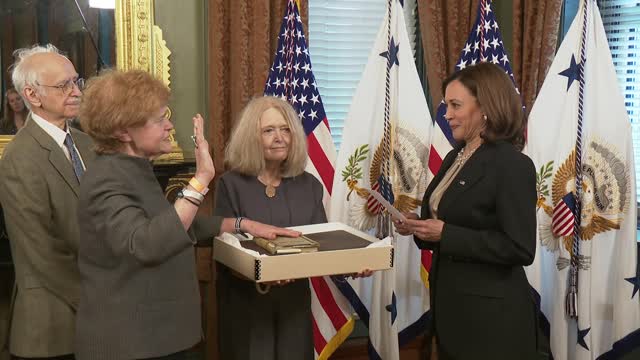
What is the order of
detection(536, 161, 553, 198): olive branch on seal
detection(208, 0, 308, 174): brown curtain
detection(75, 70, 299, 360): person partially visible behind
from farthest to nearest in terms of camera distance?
detection(208, 0, 308, 174): brown curtain → detection(536, 161, 553, 198): olive branch on seal → detection(75, 70, 299, 360): person partially visible behind

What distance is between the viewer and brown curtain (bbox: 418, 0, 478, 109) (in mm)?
3852

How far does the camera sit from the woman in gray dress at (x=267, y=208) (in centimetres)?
242

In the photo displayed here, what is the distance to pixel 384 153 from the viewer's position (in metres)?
3.31

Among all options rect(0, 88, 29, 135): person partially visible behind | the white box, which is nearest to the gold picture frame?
rect(0, 88, 29, 135): person partially visible behind

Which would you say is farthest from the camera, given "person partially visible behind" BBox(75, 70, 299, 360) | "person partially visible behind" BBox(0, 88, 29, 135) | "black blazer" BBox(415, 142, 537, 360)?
"person partially visible behind" BBox(0, 88, 29, 135)

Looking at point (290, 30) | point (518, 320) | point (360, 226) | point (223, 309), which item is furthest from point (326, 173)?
point (518, 320)

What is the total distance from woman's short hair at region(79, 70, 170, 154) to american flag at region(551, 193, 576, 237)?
2.11m

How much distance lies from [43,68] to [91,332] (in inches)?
43.0

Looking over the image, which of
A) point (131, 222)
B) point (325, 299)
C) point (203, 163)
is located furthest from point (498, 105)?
point (325, 299)

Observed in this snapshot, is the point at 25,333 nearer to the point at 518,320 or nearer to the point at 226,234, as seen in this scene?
the point at 226,234

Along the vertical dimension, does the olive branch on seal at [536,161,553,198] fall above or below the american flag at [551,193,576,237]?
above

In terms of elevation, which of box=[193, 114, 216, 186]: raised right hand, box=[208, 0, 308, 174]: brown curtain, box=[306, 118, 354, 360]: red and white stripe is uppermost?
box=[208, 0, 308, 174]: brown curtain

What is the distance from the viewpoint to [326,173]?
3.30 metres

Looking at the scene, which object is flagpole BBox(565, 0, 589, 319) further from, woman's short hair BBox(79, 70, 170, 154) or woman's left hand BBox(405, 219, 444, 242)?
woman's short hair BBox(79, 70, 170, 154)
